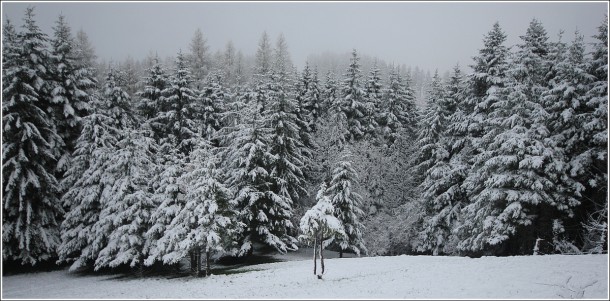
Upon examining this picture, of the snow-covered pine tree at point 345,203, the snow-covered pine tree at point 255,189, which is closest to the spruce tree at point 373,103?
the snow-covered pine tree at point 345,203

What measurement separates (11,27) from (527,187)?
37056 mm

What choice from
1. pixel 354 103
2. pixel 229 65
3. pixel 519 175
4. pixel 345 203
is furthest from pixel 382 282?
pixel 229 65

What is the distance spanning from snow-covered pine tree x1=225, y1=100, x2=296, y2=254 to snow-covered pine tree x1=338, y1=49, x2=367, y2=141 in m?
13.8

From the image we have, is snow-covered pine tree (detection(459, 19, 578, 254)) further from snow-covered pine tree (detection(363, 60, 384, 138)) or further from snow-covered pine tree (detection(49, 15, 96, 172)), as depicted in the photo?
snow-covered pine tree (detection(49, 15, 96, 172))

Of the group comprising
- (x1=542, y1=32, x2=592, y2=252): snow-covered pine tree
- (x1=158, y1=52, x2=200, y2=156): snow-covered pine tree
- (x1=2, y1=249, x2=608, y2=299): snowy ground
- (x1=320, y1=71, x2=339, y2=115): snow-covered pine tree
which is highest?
(x1=320, y1=71, x2=339, y2=115): snow-covered pine tree

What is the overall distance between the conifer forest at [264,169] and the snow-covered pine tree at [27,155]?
0.12 m

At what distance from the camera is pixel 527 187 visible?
23078 mm

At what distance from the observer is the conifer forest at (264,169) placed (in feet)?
74.2

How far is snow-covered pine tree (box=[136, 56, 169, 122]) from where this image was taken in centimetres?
3534

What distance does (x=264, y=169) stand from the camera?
29.3 metres

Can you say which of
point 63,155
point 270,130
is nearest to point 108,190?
point 63,155

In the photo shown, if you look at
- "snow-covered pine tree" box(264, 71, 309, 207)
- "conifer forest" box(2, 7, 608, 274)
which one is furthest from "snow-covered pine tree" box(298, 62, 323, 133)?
"snow-covered pine tree" box(264, 71, 309, 207)

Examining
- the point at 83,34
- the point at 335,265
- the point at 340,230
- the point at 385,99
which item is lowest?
the point at 335,265

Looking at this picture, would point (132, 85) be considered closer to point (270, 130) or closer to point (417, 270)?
point (270, 130)
